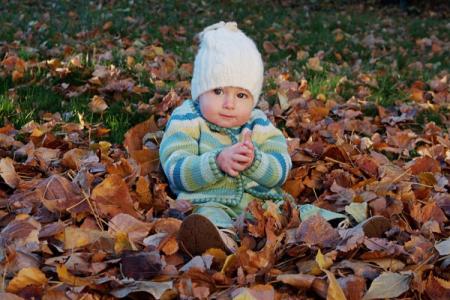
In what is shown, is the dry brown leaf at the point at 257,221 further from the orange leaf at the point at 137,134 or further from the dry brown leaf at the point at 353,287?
the orange leaf at the point at 137,134

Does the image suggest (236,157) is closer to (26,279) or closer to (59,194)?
(59,194)

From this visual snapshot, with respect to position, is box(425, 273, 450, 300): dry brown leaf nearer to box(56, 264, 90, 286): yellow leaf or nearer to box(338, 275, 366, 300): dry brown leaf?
box(338, 275, 366, 300): dry brown leaf

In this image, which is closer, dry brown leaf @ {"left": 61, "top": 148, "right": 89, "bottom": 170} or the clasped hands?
the clasped hands

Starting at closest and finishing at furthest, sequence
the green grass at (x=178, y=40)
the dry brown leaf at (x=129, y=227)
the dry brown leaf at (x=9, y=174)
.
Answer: the dry brown leaf at (x=129, y=227) < the dry brown leaf at (x=9, y=174) < the green grass at (x=178, y=40)

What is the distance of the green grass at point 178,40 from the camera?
12.6 feet

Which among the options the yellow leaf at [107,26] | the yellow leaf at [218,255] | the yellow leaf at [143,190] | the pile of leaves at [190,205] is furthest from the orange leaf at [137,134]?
the yellow leaf at [107,26]

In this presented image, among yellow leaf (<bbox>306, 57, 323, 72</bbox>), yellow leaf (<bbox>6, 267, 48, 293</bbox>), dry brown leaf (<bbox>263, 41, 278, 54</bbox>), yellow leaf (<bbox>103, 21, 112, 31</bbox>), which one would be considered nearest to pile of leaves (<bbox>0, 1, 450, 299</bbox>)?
yellow leaf (<bbox>6, 267, 48, 293</bbox>)

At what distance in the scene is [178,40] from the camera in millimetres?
6652

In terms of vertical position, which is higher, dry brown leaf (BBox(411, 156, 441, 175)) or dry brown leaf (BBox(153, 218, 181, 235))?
dry brown leaf (BBox(153, 218, 181, 235))

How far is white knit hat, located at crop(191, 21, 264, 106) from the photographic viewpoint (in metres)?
2.50

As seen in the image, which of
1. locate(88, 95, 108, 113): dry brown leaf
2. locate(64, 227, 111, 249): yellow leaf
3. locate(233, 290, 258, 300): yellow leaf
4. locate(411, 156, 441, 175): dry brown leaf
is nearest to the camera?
locate(233, 290, 258, 300): yellow leaf

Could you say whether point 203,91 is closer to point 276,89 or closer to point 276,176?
point 276,176

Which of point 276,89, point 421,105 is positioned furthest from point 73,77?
point 421,105

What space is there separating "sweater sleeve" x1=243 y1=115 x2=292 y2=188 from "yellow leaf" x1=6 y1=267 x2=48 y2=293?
953 mm
